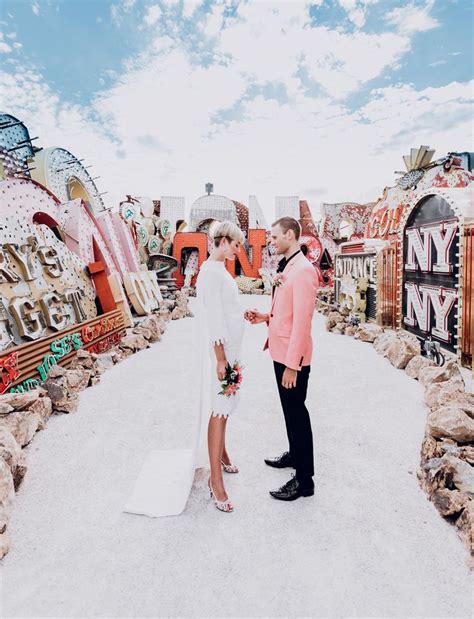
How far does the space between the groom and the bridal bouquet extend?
266 mm

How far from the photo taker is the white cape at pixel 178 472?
2.24 m

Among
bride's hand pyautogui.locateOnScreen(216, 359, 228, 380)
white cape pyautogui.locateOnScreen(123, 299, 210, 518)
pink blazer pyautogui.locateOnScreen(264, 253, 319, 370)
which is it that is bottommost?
white cape pyautogui.locateOnScreen(123, 299, 210, 518)

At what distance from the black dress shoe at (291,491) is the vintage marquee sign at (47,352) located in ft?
8.70

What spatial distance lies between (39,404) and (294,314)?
2.59 meters

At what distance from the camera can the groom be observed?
7.05 feet

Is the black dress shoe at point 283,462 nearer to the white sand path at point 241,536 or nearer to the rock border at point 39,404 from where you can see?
the white sand path at point 241,536

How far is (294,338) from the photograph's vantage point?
84.5 inches

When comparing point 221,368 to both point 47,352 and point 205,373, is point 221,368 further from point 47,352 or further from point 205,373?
point 47,352

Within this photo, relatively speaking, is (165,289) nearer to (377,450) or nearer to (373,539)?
(377,450)

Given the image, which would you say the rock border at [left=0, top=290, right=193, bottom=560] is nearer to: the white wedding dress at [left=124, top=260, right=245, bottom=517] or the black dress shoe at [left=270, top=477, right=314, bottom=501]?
the white wedding dress at [left=124, top=260, right=245, bottom=517]

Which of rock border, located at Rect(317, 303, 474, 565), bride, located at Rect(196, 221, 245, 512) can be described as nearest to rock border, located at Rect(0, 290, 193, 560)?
bride, located at Rect(196, 221, 245, 512)

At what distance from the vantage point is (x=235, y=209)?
685 inches

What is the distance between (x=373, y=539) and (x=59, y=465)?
7.04 ft

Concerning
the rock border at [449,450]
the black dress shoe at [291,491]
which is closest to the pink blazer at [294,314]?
the black dress shoe at [291,491]
